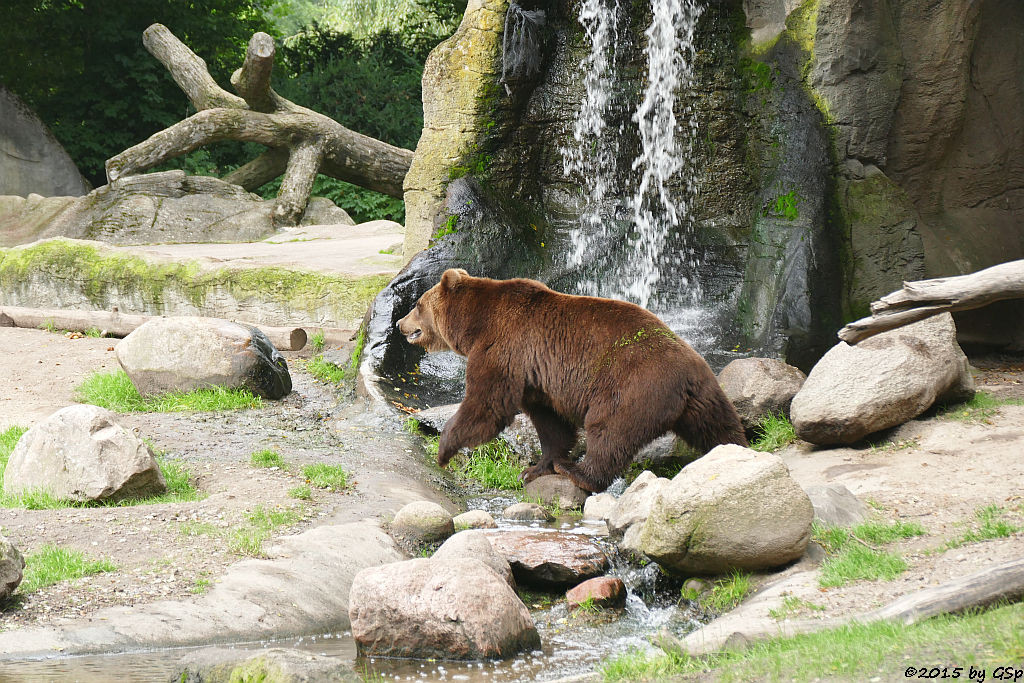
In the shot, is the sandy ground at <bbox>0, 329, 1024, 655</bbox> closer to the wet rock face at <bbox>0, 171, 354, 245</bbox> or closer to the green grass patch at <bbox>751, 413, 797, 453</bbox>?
the green grass patch at <bbox>751, 413, 797, 453</bbox>

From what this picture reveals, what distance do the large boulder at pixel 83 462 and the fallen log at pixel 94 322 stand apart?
5287 mm

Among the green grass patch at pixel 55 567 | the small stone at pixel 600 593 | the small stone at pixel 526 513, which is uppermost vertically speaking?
the green grass patch at pixel 55 567

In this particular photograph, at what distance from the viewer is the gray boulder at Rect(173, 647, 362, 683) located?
3523 mm

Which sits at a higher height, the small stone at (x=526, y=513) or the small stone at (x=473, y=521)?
the small stone at (x=473, y=521)

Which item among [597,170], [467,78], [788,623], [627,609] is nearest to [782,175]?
[597,170]

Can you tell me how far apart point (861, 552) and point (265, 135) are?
570 inches

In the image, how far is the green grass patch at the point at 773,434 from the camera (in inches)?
299

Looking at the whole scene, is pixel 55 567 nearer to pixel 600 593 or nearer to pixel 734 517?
pixel 600 593

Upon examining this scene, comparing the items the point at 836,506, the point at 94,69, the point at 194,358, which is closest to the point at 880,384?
the point at 836,506

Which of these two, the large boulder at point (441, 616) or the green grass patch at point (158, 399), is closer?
the large boulder at point (441, 616)

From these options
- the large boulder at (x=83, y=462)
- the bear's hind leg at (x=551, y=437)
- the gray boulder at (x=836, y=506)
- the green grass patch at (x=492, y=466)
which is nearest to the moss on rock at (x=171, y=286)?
the green grass patch at (x=492, y=466)

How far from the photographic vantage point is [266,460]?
704 cm

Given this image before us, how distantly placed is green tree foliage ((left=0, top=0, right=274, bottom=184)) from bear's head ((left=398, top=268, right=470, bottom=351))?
47.7ft

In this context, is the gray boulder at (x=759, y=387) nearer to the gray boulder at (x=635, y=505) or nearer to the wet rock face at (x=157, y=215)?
the gray boulder at (x=635, y=505)
